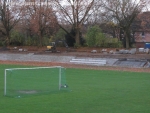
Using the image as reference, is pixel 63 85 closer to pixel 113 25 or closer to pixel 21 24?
pixel 113 25

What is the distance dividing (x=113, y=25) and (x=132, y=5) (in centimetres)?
684

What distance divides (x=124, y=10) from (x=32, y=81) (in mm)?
45207

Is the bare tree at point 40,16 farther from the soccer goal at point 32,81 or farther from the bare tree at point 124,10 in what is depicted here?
the soccer goal at point 32,81

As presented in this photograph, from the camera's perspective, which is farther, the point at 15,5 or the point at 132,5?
the point at 15,5

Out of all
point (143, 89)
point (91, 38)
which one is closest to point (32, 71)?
point (143, 89)

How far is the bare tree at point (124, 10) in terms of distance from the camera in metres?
62.8

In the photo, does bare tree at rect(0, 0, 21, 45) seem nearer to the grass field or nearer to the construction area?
the construction area

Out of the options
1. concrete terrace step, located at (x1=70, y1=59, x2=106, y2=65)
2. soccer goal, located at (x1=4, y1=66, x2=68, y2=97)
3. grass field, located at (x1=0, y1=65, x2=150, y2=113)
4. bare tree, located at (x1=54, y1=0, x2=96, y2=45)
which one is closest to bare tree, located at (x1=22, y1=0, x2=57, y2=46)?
bare tree, located at (x1=54, y1=0, x2=96, y2=45)

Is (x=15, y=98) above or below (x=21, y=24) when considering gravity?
below

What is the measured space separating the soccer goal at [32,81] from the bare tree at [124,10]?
4292cm

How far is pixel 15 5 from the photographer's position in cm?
6856

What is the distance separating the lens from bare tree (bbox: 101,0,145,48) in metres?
62.8

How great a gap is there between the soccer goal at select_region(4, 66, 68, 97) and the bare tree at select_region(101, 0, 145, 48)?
42918mm

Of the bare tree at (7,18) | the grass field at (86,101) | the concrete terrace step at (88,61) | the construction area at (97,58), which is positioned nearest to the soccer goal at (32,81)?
the grass field at (86,101)
